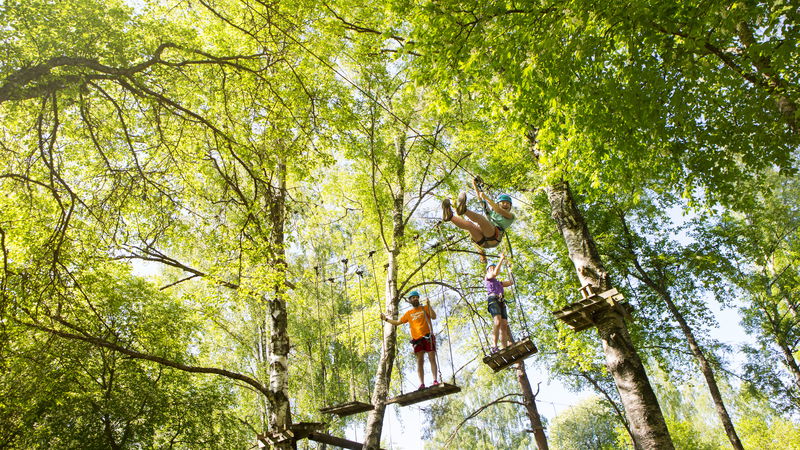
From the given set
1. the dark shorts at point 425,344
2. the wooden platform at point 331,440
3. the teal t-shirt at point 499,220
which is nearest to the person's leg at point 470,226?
the teal t-shirt at point 499,220

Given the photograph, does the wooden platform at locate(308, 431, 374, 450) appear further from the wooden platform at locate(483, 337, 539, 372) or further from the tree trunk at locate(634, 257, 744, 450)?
the tree trunk at locate(634, 257, 744, 450)

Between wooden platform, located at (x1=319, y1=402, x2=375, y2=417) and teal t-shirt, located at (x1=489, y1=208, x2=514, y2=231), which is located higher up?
teal t-shirt, located at (x1=489, y1=208, x2=514, y2=231)

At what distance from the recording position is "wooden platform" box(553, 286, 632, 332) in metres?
5.27

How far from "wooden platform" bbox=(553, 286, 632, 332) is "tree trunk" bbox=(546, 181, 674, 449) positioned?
0.09 m

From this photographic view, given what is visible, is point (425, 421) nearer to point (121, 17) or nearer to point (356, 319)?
point (356, 319)

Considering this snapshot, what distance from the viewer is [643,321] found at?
48.8ft

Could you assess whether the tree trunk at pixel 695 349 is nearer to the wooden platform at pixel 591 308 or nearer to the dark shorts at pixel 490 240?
the wooden platform at pixel 591 308

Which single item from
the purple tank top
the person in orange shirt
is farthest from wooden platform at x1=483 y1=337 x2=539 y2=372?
the person in orange shirt

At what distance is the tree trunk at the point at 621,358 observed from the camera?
17.2 ft

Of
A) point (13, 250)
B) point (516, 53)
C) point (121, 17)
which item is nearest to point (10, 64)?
point (121, 17)

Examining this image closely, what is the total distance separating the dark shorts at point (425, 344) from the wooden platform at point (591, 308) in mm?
2637

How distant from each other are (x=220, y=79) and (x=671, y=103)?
6.92 metres

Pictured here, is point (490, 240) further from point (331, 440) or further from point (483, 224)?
point (331, 440)

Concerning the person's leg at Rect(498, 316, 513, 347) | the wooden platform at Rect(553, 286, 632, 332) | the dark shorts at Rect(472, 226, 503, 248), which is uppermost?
the dark shorts at Rect(472, 226, 503, 248)
